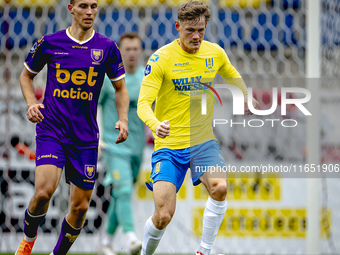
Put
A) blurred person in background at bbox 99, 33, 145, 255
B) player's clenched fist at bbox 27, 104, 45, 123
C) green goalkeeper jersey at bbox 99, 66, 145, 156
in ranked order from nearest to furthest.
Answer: player's clenched fist at bbox 27, 104, 45, 123, blurred person in background at bbox 99, 33, 145, 255, green goalkeeper jersey at bbox 99, 66, 145, 156

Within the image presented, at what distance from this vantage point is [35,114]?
106 inches

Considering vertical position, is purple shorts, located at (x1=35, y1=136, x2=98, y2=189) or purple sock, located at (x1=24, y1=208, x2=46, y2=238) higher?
purple shorts, located at (x1=35, y1=136, x2=98, y2=189)

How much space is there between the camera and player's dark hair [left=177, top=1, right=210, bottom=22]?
9.19 ft

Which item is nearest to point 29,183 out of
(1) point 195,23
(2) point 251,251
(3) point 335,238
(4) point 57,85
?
(4) point 57,85

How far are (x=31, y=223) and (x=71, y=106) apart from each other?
0.84m

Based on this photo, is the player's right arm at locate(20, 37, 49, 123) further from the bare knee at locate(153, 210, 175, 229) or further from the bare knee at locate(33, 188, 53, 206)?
the bare knee at locate(153, 210, 175, 229)

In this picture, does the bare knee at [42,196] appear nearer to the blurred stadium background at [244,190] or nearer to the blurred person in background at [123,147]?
the blurred person in background at [123,147]

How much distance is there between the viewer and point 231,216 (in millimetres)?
4805

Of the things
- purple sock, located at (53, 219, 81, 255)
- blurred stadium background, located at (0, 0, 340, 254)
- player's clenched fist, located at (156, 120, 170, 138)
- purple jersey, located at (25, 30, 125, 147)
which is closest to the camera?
player's clenched fist, located at (156, 120, 170, 138)

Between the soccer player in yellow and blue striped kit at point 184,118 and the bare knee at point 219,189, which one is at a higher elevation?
the soccer player in yellow and blue striped kit at point 184,118

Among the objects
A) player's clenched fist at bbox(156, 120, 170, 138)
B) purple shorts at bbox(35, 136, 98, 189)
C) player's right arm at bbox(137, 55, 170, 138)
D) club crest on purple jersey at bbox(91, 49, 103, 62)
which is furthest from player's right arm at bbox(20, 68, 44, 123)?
player's clenched fist at bbox(156, 120, 170, 138)

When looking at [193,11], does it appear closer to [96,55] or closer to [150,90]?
[150,90]

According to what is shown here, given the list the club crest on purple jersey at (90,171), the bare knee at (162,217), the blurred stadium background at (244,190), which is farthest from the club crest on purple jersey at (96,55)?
the blurred stadium background at (244,190)

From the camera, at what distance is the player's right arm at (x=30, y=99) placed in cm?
270
